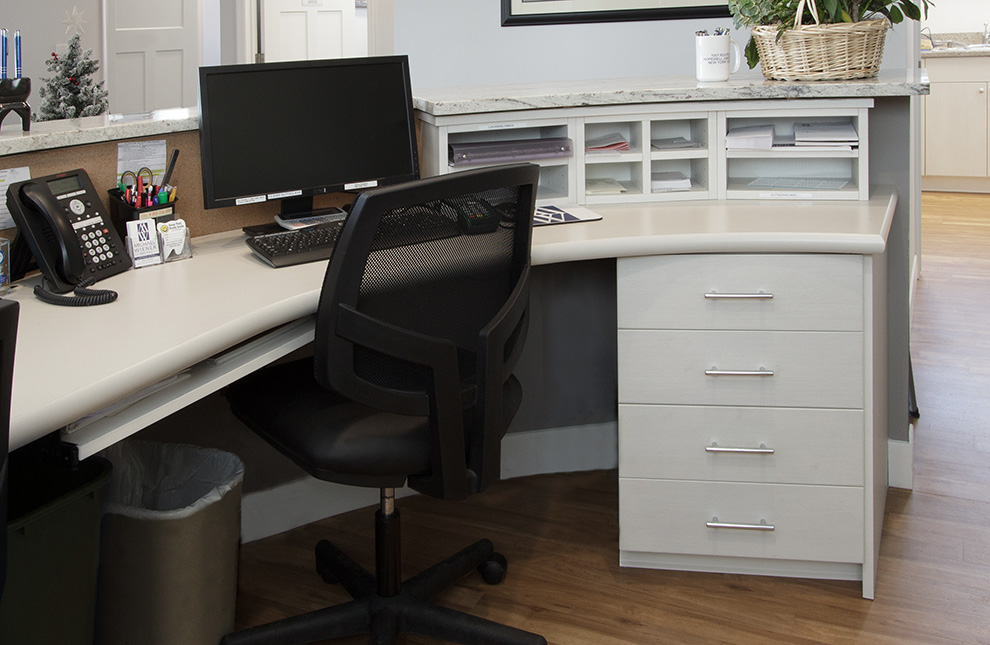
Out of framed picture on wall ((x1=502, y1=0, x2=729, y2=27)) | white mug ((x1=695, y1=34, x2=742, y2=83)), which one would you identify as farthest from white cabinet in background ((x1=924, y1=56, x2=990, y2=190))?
white mug ((x1=695, y1=34, x2=742, y2=83))

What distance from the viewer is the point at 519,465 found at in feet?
8.43

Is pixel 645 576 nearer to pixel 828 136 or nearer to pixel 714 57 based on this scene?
pixel 828 136

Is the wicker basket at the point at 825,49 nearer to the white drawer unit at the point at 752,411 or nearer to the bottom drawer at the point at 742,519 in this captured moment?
the white drawer unit at the point at 752,411

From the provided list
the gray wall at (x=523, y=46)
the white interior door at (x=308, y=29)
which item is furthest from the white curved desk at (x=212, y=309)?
the white interior door at (x=308, y=29)

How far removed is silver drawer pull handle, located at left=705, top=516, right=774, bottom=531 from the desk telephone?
1192 mm

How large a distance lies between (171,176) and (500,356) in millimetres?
802

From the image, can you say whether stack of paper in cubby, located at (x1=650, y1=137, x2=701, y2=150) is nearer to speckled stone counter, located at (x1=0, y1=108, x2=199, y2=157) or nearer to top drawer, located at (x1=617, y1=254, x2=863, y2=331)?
top drawer, located at (x1=617, y1=254, x2=863, y2=331)

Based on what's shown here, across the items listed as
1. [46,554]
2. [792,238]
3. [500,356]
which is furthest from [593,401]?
[46,554]

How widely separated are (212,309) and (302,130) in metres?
0.59

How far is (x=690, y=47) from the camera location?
3.83m

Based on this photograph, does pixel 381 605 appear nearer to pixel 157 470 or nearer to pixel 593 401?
pixel 157 470

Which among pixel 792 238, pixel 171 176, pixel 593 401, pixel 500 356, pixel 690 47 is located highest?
pixel 690 47

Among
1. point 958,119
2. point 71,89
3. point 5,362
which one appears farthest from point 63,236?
point 958,119

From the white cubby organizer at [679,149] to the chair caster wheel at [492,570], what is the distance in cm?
77
